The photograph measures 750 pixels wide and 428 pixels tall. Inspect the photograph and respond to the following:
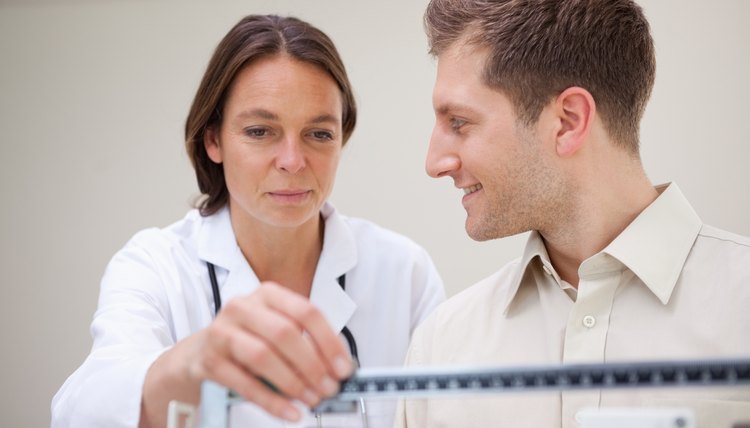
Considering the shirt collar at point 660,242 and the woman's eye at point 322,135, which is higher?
the woman's eye at point 322,135

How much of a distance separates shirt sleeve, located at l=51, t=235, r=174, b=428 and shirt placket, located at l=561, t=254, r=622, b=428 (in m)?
0.67

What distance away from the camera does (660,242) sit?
1284mm

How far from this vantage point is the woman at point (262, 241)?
5.44ft

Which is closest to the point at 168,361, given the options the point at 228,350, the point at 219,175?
the point at 228,350

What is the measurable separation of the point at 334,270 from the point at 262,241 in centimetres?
19

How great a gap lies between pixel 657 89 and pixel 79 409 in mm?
2096

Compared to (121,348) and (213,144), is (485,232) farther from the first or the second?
(213,144)

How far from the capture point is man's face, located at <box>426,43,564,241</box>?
1373 mm

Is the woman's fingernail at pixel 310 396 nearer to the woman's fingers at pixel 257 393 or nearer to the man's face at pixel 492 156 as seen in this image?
the woman's fingers at pixel 257 393

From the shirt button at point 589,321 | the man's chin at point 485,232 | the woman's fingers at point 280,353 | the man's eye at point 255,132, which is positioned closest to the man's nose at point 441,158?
the man's chin at point 485,232

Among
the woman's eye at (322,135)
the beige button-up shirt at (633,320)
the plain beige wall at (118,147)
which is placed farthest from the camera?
the plain beige wall at (118,147)

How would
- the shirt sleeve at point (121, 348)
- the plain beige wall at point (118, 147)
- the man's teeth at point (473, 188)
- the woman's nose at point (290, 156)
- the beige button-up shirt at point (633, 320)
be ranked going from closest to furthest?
the beige button-up shirt at point (633, 320) → the shirt sleeve at point (121, 348) → the man's teeth at point (473, 188) → the woman's nose at point (290, 156) → the plain beige wall at point (118, 147)

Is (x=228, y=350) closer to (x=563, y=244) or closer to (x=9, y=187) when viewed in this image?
(x=563, y=244)

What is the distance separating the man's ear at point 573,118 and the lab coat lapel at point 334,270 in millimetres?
755
